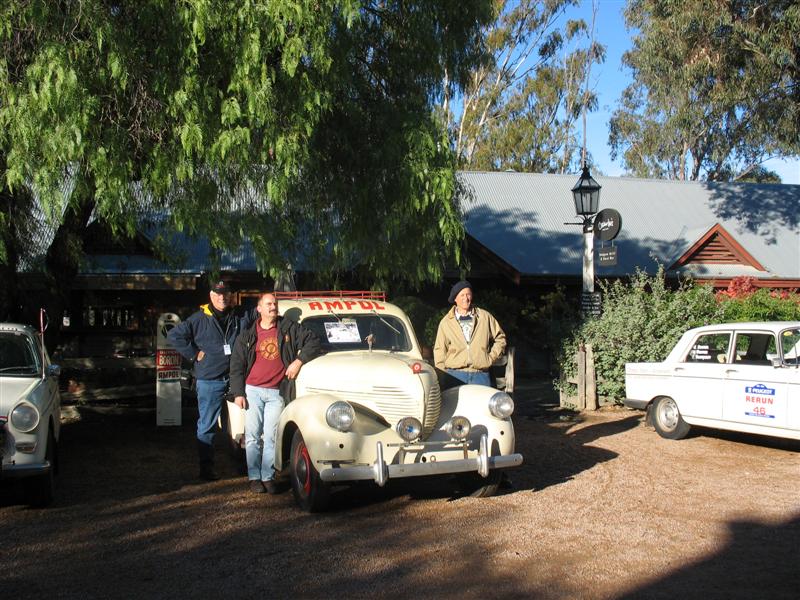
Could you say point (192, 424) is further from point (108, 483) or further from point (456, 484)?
point (456, 484)

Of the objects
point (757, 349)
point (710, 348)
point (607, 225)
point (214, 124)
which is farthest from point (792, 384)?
point (214, 124)

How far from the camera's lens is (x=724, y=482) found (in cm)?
802

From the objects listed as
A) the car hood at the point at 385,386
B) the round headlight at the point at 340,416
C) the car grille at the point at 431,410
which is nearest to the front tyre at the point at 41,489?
the car hood at the point at 385,386

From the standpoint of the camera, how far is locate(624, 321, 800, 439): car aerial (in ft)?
29.8

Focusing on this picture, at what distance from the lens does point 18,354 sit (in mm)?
7984

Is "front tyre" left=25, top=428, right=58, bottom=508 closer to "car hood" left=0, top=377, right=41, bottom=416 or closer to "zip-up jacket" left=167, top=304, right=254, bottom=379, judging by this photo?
"car hood" left=0, top=377, right=41, bottom=416

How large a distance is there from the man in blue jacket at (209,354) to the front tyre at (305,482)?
1.34m

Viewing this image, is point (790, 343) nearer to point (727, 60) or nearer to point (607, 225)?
point (607, 225)

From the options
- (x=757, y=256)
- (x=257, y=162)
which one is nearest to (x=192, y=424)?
(x=257, y=162)

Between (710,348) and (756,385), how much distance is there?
3.47 feet

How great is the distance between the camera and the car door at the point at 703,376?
388 inches

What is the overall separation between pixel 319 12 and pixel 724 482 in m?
6.17

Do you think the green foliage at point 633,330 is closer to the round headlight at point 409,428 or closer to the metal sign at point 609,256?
the metal sign at point 609,256

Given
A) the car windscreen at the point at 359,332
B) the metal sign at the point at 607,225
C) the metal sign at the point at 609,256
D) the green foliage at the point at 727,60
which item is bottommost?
the car windscreen at the point at 359,332
